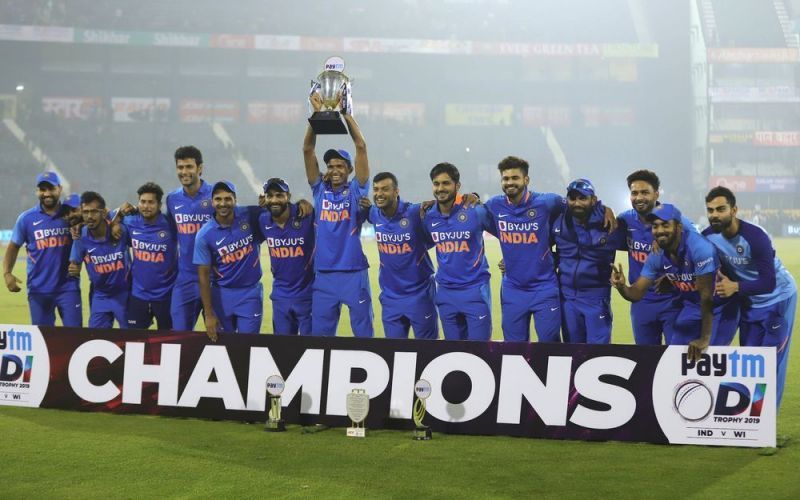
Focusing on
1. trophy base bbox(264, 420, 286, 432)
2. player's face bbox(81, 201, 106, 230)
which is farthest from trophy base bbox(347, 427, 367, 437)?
player's face bbox(81, 201, 106, 230)

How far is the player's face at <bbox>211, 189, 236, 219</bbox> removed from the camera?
7684 millimetres

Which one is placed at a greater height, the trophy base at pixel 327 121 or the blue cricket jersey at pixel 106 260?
the trophy base at pixel 327 121

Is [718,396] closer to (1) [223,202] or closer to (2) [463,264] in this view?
(2) [463,264]

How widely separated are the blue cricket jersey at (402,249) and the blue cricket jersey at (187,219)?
1.62 m

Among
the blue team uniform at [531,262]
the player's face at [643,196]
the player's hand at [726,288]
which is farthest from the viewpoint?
the blue team uniform at [531,262]

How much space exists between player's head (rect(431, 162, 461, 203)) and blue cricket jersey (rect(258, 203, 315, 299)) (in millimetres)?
1310

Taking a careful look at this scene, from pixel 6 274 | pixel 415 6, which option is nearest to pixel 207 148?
pixel 415 6

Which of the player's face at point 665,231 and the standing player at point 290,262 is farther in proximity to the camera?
the standing player at point 290,262

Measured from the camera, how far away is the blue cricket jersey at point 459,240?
301 inches

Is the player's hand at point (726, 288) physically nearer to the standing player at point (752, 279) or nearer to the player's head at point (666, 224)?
the standing player at point (752, 279)

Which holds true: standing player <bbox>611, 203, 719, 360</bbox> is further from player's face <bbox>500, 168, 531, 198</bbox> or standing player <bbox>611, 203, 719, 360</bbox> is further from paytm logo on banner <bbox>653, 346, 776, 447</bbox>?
player's face <bbox>500, 168, 531, 198</bbox>

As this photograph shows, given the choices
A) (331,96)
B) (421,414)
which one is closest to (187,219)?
(331,96)

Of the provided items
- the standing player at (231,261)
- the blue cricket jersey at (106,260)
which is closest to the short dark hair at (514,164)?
the standing player at (231,261)

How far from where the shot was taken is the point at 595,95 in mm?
58688
